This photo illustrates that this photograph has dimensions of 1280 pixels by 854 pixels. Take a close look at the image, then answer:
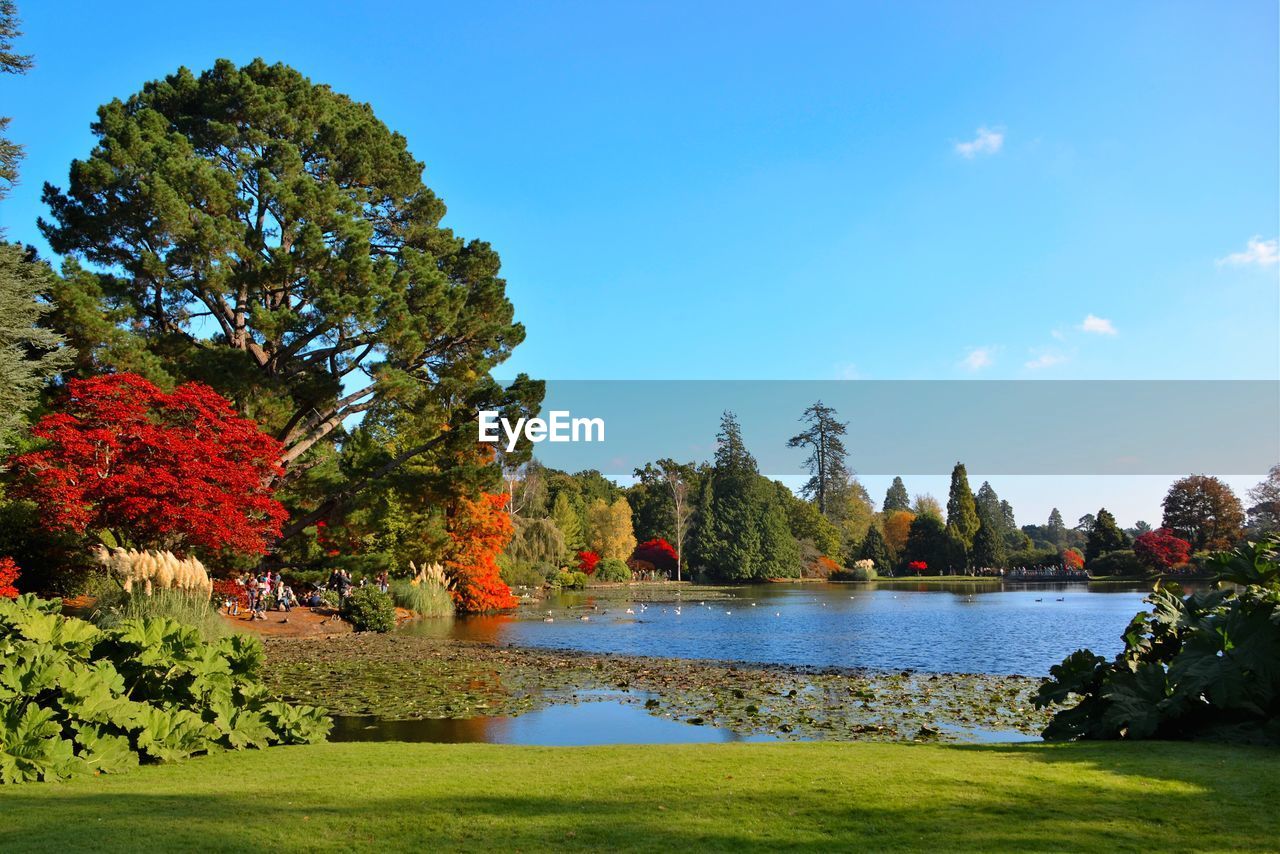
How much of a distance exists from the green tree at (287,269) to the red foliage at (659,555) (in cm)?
4940

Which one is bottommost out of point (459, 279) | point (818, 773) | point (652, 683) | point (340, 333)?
point (652, 683)

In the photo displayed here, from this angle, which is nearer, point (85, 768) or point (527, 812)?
point (527, 812)

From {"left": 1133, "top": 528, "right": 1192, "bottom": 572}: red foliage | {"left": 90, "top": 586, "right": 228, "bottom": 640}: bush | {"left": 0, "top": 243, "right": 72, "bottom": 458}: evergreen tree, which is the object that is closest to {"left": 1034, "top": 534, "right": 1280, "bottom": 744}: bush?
{"left": 90, "top": 586, "right": 228, "bottom": 640}: bush

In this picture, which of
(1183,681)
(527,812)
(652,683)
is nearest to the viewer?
(527,812)

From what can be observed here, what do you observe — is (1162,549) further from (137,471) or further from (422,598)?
(137,471)

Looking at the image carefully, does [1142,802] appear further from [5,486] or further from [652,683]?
[5,486]

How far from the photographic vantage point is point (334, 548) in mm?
31203

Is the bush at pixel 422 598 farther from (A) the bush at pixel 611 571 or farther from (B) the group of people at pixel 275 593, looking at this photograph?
(A) the bush at pixel 611 571

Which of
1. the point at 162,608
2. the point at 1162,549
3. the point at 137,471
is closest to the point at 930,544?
the point at 1162,549

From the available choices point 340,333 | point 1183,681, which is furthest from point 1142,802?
point 340,333

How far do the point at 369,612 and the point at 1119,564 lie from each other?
225ft

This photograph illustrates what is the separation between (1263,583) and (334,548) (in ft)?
94.5

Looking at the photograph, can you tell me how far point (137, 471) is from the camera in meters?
17.8

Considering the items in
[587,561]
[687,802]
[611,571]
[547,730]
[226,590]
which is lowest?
[611,571]
